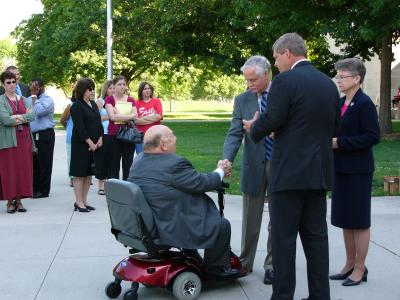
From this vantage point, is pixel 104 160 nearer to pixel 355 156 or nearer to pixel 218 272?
pixel 218 272

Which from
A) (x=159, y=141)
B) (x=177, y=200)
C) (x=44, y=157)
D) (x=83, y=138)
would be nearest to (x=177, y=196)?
(x=177, y=200)

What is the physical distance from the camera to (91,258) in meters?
6.46

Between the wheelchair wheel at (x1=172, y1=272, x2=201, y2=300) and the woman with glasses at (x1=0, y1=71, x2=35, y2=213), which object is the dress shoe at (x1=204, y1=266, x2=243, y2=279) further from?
the woman with glasses at (x1=0, y1=71, x2=35, y2=213)

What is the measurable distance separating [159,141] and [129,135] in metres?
4.74

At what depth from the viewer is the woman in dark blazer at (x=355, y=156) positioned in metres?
5.33

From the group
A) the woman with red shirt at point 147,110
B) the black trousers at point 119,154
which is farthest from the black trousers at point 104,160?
the woman with red shirt at point 147,110

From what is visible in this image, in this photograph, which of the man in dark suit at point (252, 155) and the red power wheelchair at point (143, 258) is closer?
the red power wheelchair at point (143, 258)

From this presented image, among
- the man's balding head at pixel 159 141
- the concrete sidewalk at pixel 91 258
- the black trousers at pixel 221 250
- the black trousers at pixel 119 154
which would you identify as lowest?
the concrete sidewalk at pixel 91 258

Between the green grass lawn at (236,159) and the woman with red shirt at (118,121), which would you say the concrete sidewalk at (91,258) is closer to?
the woman with red shirt at (118,121)

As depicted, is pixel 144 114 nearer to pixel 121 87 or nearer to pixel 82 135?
A: pixel 121 87

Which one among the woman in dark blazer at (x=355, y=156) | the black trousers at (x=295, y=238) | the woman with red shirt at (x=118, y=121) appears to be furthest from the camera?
the woman with red shirt at (x=118, y=121)

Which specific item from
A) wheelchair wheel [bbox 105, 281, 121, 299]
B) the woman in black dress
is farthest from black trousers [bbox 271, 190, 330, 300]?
the woman in black dress

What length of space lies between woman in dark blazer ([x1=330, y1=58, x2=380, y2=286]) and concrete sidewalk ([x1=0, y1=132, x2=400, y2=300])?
52 cm

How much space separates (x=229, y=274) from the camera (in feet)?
17.3
